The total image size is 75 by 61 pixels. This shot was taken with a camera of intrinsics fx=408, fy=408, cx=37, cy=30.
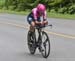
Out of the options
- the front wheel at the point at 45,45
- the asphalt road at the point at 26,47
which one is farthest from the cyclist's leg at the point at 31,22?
the asphalt road at the point at 26,47

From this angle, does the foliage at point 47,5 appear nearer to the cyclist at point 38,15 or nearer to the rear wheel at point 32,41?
the rear wheel at point 32,41

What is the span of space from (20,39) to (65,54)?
4397 mm

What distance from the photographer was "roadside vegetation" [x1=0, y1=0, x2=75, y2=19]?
2854 centimetres

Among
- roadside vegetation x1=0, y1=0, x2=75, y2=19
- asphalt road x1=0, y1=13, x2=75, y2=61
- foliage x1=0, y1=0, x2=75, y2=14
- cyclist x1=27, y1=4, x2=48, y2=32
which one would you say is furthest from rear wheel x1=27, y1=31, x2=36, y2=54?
foliage x1=0, y1=0, x2=75, y2=14

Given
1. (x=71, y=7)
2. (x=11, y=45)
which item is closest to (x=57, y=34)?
(x=11, y=45)

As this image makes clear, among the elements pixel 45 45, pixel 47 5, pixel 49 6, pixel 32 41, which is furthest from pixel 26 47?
pixel 47 5

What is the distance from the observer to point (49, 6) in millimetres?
32219

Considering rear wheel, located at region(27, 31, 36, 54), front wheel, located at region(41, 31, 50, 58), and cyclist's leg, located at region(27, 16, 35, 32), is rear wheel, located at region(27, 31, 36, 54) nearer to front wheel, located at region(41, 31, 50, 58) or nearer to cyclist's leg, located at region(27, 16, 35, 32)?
cyclist's leg, located at region(27, 16, 35, 32)

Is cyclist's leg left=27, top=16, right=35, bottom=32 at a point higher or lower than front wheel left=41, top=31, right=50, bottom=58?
higher

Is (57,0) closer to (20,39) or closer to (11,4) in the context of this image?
(11,4)

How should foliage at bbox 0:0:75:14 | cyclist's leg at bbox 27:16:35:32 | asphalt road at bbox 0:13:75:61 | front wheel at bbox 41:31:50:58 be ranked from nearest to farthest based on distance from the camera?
front wheel at bbox 41:31:50:58 → cyclist's leg at bbox 27:16:35:32 → asphalt road at bbox 0:13:75:61 → foliage at bbox 0:0:75:14

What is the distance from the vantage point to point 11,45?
14.9m

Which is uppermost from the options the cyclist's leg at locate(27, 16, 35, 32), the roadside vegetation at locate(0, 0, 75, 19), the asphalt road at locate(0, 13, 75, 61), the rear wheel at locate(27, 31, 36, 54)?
the cyclist's leg at locate(27, 16, 35, 32)

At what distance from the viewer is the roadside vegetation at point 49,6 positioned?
2854 cm
